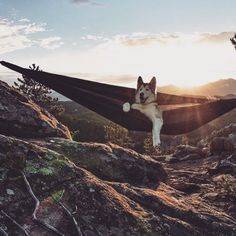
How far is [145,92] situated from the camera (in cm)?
817

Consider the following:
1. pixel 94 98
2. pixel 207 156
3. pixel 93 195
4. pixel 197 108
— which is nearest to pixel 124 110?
pixel 94 98

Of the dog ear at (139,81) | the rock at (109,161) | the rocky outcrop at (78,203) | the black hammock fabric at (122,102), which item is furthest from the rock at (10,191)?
the dog ear at (139,81)

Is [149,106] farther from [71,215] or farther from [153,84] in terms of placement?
[71,215]

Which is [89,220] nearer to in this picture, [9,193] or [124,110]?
[9,193]

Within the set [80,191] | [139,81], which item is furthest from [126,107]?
[80,191]

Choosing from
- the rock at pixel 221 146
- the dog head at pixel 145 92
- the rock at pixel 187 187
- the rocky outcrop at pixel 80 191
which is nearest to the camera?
the rocky outcrop at pixel 80 191

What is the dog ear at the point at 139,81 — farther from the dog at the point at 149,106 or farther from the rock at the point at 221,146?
the rock at the point at 221,146

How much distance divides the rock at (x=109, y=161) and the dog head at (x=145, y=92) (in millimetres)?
1281

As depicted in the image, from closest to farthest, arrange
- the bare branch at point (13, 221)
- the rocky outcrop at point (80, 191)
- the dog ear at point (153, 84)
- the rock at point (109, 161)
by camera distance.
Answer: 1. the bare branch at point (13, 221)
2. the rocky outcrop at point (80, 191)
3. the rock at point (109, 161)
4. the dog ear at point (153, 84)

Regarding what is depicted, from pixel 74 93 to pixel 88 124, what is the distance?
189 feet

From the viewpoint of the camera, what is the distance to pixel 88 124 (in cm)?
6569

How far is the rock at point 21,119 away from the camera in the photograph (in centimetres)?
765

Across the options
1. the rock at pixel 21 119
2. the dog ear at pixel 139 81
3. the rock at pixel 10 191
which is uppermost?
the dog ear at pixel 139 81

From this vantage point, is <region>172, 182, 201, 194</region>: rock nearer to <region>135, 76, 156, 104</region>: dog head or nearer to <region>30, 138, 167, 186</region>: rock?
<region>30, 138, 167, 186</region>: rock
